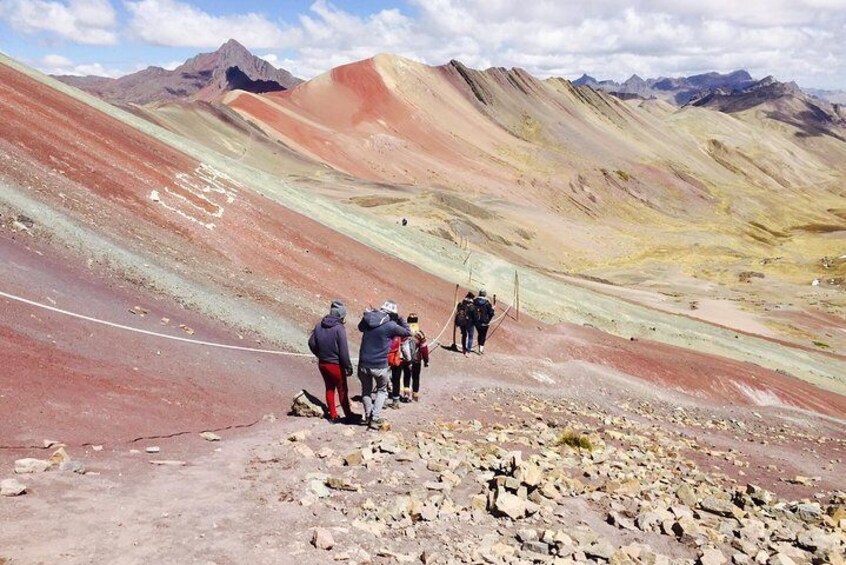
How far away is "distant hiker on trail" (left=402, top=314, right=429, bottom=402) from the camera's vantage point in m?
13.7

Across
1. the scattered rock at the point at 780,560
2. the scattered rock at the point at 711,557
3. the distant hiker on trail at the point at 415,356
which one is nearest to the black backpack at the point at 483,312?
the distant hiker on trail at the point at 415,356

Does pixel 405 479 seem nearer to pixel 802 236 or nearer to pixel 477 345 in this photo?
pixel 477 345

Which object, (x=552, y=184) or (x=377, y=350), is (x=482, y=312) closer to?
(x=377, y=350)

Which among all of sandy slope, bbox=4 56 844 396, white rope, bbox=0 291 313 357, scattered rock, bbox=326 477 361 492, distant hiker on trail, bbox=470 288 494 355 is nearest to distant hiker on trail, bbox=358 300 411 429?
scattered rock, bbox=326 477 361 492

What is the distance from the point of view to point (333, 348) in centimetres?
A: 1120

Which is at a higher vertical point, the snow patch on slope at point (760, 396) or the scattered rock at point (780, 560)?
the scattered rock at point (780, 560)

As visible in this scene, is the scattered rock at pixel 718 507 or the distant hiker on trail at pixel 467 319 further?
the distant hiker on trail at pixel 467 319

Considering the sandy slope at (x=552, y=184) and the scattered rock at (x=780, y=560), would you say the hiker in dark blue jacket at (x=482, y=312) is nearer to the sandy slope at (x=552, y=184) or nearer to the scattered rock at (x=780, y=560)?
the scattered rock at (x=780, y=560)

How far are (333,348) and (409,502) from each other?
3792 mm

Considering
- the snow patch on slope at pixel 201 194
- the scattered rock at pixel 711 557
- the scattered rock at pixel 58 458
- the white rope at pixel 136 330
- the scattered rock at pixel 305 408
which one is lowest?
the scattered rock at pixel 305 408

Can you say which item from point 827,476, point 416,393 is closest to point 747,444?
point 827,476

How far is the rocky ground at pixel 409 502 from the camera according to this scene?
6594 millimetres

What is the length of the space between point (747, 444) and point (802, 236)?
102968 millimetres

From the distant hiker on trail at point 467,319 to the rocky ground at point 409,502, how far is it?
5351 millimetres
